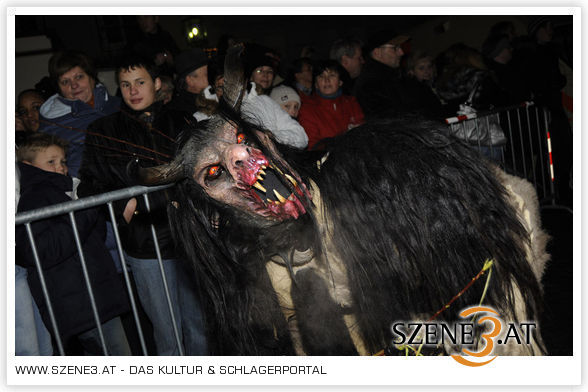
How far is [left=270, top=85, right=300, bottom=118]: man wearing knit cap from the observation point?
3672 millimetres

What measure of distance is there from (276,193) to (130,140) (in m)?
1.22

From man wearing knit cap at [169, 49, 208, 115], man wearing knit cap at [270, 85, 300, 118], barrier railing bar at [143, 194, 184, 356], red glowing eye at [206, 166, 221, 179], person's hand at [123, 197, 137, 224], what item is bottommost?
barrier railing bar at [143, 194, 184, 356]

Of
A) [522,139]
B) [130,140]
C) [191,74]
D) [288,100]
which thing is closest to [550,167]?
[522,139]

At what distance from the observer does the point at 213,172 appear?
1654 mm

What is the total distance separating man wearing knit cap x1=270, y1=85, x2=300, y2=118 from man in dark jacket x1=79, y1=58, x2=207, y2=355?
936 mm

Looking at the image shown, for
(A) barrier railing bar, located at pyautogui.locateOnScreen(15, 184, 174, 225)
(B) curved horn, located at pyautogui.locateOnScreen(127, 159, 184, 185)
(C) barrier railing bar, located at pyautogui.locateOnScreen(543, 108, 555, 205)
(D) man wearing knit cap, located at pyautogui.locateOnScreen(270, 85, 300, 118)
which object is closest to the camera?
(B) curved horn, located at pyautogui.locateOnScreen(127, 159, 184, 185)

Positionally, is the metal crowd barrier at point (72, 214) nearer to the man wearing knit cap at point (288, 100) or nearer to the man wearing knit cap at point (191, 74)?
the man wearing knit cap at point (191, 74)

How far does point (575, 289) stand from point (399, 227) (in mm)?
1093

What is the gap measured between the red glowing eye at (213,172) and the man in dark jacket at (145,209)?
0.92 metres

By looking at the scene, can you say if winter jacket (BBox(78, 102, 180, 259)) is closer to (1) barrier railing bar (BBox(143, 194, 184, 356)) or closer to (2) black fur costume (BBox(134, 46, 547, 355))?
(1) barrier railing bar (BBox(143, 194, 184, 356))

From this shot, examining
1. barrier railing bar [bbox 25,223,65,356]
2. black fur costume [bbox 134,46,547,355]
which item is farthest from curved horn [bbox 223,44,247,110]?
barrier railing bar [bbox 25,223,65,356]
